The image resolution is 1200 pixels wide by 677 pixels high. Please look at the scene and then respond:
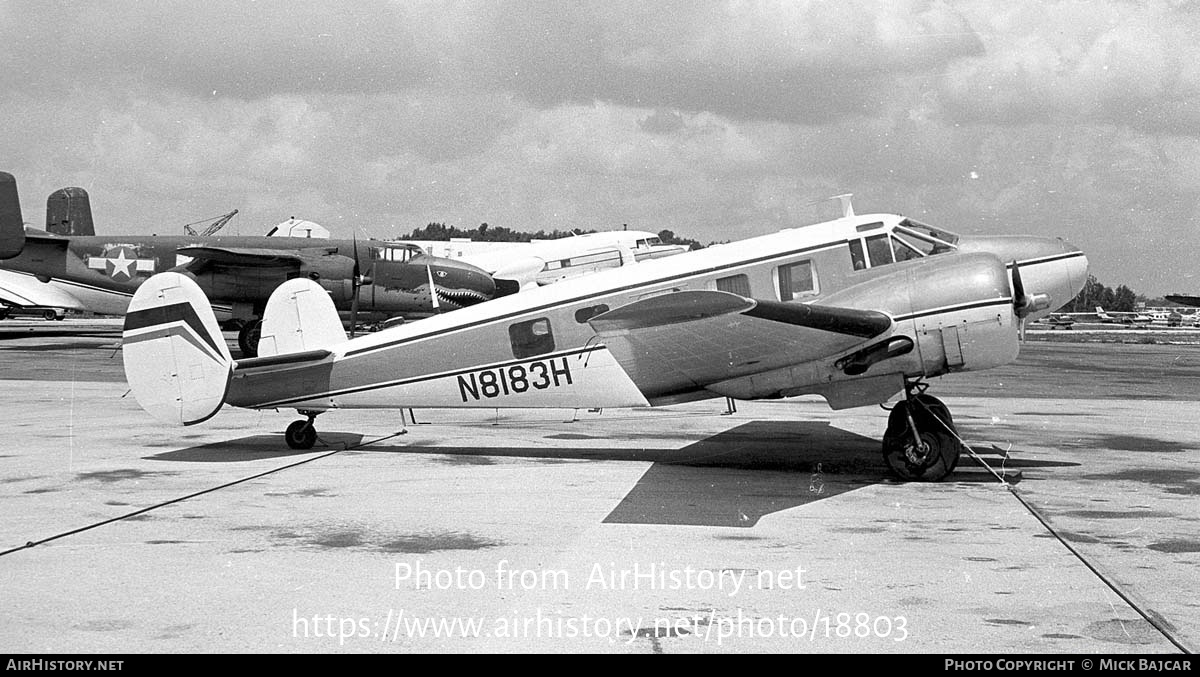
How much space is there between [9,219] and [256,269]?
33.8 ft

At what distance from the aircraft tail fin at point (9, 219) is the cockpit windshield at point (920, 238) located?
1597cm

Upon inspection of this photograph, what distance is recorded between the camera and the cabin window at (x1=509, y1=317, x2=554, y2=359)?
11.0 m

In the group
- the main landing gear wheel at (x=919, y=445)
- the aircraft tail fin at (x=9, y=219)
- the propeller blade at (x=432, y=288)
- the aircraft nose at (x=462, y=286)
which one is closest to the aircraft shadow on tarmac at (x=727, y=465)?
the main landing gear wheel at (x=919, y=445)

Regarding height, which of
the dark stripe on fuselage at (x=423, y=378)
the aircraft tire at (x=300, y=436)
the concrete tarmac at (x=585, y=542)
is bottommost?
the concrete tarmac at (x=585, y=542)

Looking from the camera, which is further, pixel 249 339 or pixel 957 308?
pixel 249 339

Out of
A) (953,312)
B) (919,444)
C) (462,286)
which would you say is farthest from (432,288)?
(953,312)

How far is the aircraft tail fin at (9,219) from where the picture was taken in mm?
18531

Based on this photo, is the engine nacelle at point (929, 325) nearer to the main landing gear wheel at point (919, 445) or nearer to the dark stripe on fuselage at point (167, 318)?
the main landing gear wheel at point (919, 445)

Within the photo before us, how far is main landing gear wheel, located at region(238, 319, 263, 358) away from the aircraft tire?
53.1 ft

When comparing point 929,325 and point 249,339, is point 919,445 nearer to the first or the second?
point 929,325

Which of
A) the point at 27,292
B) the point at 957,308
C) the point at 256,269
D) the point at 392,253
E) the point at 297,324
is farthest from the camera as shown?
the point at 27,292

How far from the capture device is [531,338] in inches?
434

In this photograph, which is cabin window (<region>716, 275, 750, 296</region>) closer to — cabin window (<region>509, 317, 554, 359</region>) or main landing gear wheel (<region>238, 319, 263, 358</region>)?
cabin window (<region>509, 317, 554, 359</region>)

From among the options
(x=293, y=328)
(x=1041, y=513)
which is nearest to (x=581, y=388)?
(x=293, y=328)
